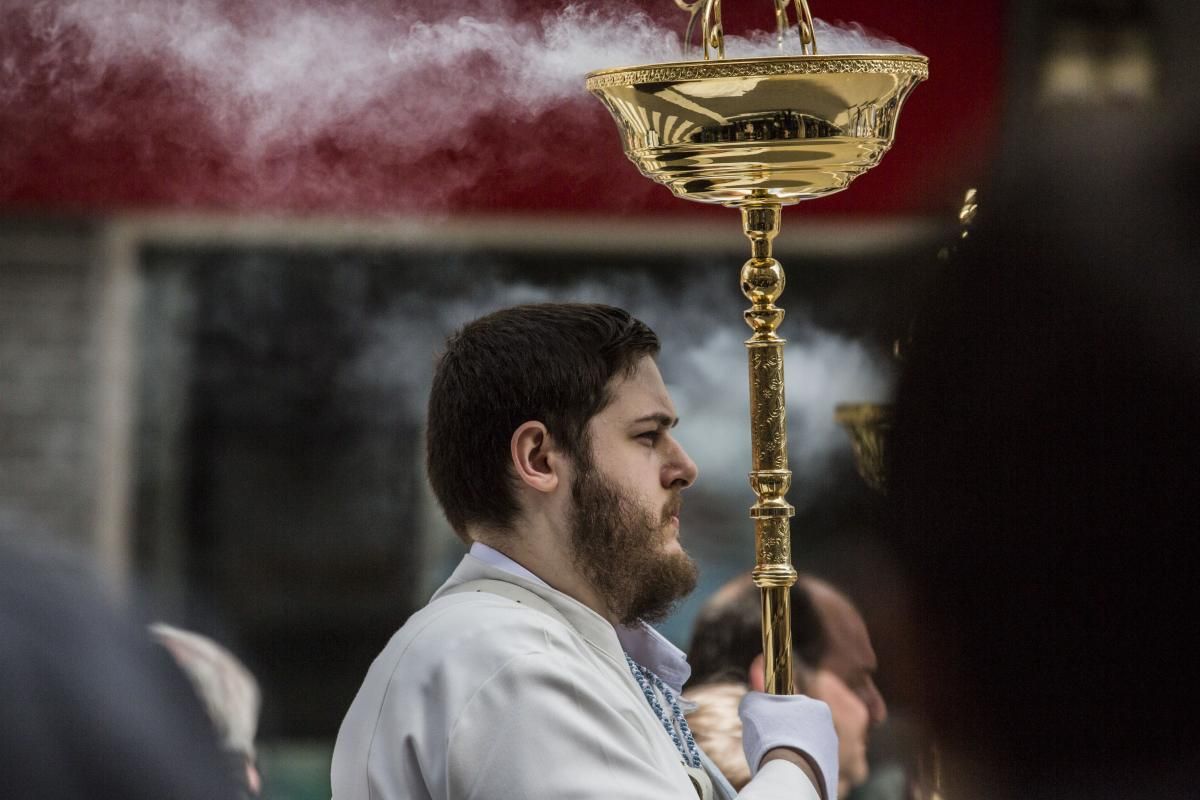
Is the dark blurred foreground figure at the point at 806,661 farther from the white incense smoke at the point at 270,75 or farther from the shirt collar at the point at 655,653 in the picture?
the white incense smoke at the point at 270,75

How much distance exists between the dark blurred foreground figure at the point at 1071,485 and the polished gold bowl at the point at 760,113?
159cm

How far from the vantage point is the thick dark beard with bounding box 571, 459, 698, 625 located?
6.57 ft

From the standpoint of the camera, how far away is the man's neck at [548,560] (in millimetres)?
2014

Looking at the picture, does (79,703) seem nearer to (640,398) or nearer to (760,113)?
(640,398)

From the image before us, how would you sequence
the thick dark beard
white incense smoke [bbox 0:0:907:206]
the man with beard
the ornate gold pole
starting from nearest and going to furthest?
the man with beard → the thick dark beard → the ornate gold pole → white incense smoke [bbox 0:0:907:206]

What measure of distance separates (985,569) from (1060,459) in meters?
0.29

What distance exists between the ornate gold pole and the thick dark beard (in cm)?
17

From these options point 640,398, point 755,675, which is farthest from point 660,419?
point 755,675

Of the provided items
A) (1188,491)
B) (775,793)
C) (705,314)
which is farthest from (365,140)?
(775,793)

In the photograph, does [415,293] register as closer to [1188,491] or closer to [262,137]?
[262,137]

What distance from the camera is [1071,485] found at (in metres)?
3.58

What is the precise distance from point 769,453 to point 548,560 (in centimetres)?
35

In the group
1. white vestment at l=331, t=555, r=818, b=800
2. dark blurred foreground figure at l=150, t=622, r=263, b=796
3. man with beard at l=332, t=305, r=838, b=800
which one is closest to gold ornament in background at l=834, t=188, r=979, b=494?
dark blurred foreground figure at l=150, t=622, r=263, b=796

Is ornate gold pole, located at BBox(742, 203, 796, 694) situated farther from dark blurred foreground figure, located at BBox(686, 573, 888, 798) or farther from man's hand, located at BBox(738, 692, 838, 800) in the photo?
dark blurred foreground figure, located at BBox(686, 573, 888, 798)
